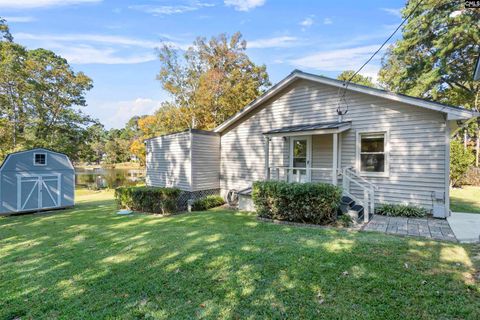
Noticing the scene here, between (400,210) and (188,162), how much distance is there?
26.0 feet

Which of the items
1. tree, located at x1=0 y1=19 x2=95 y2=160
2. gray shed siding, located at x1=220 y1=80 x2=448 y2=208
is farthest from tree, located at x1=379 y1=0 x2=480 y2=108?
tree, located at x1=0 y1=19 x2=95 y2=160

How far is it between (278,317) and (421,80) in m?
21.5

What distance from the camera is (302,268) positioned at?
12.4 ft

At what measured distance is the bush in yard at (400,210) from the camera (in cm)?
732

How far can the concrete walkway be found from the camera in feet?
16.7

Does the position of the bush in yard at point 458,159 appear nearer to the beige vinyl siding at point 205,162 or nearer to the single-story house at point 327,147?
the single-story house at point 327,147

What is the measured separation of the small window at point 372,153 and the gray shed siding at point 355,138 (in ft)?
0.75

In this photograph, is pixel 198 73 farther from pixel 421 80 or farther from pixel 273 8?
pixel 421 80

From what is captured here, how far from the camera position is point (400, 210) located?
757cm

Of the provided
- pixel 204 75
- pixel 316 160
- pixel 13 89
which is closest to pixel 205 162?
pixel 316 160

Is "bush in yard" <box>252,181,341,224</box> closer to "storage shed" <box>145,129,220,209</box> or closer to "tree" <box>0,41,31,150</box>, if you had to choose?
"storage shed" <box>145,129,220,209</box>

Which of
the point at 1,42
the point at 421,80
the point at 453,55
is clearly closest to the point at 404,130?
the point at 421,80

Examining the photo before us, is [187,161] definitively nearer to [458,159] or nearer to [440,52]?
[458,159]

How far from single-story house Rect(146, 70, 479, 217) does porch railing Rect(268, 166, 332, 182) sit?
4 centimetres
